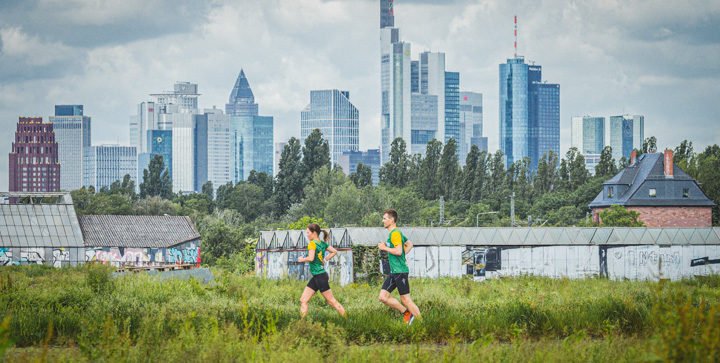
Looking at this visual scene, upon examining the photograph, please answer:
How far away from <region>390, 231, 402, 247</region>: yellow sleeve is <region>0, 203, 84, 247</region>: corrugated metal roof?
201ft

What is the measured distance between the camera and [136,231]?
86.2 meters

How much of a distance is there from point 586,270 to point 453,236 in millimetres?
7341

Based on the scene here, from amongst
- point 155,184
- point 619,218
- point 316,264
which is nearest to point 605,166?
point 619,218

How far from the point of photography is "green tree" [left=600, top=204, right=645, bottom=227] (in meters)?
83.6

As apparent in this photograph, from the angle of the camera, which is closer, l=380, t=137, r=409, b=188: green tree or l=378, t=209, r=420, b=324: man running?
l=378, t=209, r=420, b=324: man running

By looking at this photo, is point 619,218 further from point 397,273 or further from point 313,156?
point 397,273

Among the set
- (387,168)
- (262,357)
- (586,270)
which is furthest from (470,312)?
(387,168)

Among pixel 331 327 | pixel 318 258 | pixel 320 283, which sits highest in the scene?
pixel 318 258

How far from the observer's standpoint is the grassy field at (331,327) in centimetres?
1168

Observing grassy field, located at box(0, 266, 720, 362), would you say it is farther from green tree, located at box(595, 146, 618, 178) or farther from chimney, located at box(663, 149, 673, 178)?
green tree, located at box(595, 146, 618, 178)

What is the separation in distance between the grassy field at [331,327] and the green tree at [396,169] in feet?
401

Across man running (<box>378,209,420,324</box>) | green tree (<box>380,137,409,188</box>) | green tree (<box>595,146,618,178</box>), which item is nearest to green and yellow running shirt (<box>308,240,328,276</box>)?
man running (<box>378,209,420,324</box>)

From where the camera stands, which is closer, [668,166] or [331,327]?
[331,327]

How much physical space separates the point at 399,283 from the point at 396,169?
427 feet
